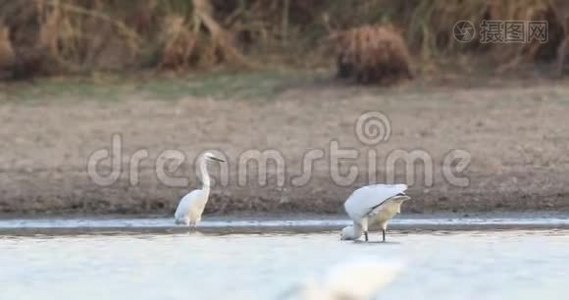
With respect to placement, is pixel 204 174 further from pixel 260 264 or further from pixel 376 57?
pixel 376 57

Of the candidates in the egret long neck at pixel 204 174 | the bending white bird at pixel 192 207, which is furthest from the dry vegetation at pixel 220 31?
the bending white bird at pixel 192 207

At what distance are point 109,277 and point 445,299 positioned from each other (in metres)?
2.08

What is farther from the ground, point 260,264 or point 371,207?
point 371,207

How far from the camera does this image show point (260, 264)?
11234 millimetres

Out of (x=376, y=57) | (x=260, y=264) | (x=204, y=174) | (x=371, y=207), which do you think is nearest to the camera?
(x=260, y=264)

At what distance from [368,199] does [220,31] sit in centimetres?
674

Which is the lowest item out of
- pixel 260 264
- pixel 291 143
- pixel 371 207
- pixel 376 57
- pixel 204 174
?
pixel 260 264

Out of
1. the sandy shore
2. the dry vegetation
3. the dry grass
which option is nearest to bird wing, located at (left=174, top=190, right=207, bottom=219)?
the sandy shore

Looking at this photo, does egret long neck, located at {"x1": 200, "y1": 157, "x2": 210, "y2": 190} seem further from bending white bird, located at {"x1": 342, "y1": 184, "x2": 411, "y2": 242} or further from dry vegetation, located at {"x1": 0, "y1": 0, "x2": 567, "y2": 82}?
dry vegetation, located at {"x1": 0, "y1": 0, "x2": 567, "y2": 82}

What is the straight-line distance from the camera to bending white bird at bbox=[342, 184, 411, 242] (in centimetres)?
1230

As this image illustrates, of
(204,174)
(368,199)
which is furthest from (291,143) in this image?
(368,199)

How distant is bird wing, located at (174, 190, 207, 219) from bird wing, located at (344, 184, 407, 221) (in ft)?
3.77

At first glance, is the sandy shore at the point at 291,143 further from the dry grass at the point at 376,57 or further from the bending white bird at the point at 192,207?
the bending white bird at the point at 192,207

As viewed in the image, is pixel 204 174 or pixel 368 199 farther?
pixel 204 174
